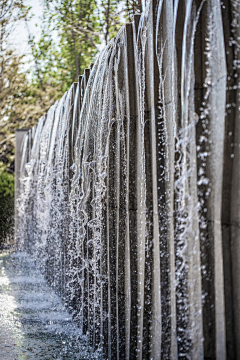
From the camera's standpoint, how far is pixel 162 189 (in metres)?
2.20

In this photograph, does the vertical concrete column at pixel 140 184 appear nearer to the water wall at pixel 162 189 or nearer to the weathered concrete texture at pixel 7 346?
the water wall at pixel 162 189

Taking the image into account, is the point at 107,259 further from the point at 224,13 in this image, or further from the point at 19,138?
the point at 19,138

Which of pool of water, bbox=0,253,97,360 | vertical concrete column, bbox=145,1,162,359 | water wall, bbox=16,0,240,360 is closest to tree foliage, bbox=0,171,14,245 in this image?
pool of water, bbox=0,253,97,360

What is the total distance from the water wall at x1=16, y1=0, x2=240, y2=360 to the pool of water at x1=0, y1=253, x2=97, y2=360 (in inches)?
6.5

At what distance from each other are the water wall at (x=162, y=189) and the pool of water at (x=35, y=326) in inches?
6.5

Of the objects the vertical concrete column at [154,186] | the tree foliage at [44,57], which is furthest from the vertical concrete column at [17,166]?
the vertical concrete column at [154,186]

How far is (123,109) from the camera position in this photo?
2771 mm

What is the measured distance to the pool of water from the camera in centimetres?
315

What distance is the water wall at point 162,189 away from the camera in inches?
66.7

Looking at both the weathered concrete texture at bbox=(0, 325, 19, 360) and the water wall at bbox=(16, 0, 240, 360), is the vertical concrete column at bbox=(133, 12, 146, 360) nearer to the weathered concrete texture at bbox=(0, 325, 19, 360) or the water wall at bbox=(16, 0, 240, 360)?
the water wall at bbox=(16, 0, 240, 360)

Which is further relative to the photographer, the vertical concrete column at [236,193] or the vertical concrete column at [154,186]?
the vertical concrete column at [154,186]

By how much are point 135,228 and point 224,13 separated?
1.35 meters

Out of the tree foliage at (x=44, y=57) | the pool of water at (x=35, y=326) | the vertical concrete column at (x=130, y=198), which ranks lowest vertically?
the pool of water at (x=35, y=326)

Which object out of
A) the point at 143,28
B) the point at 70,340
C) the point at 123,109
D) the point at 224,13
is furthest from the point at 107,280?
the point at 224,13
